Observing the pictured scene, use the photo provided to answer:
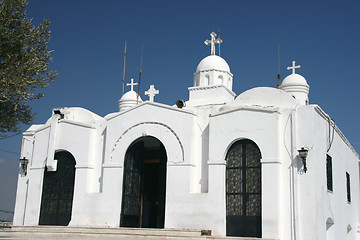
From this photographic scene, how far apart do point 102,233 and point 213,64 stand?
8.55 m

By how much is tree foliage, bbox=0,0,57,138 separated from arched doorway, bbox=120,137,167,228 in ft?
17.8

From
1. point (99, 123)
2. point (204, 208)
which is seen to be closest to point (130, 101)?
point (99, 123)

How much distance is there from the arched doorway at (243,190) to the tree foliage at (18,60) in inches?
254

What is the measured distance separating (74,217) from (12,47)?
25.4 ft

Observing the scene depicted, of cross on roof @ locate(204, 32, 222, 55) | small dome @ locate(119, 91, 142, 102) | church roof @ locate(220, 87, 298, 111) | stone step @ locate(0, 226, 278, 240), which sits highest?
cross on roof @ locate(204, 32, 222, 55)

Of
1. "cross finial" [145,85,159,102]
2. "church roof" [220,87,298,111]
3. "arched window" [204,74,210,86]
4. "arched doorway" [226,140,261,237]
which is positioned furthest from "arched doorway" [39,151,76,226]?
"church roof" [220,87,298,111]

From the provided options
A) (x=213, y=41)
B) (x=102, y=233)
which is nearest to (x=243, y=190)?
(x=102, y=233)

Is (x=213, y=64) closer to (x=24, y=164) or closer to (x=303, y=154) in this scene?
(x=303, y=154)

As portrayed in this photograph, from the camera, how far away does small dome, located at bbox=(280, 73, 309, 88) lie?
1939 centimetres

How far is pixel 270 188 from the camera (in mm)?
14141

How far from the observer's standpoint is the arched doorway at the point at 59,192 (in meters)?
17.7

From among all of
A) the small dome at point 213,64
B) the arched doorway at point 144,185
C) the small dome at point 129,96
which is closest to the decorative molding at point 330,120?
the small dome at point 213,64

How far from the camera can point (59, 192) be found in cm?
1797

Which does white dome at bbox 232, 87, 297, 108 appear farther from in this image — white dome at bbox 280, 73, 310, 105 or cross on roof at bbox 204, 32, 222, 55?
cross on roof at bbox 204, 32, 222, 55
